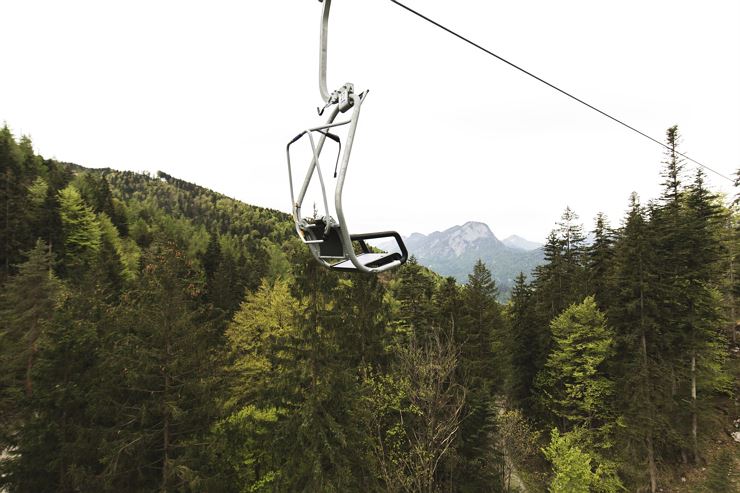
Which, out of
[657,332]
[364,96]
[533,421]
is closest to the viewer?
[364,96]

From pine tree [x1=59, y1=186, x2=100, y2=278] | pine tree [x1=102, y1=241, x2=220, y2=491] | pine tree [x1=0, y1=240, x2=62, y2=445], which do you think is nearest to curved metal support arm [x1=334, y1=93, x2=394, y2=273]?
pine tree [x1=102, y1=241, x2=220, y2=491]

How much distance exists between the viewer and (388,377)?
49.5ft

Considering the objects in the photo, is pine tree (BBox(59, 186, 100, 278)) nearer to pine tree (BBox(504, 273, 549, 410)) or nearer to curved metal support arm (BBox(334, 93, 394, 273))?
pine tree (BBox(504, 273, 549, 410))

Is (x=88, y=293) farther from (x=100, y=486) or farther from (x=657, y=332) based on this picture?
(x=657, y=332)

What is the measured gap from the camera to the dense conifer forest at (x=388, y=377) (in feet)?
36.8

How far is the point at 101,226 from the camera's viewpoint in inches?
→ 1838

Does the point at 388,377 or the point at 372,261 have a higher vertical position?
the point at 372,261

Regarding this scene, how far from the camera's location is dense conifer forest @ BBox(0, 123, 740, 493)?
36.8 ft

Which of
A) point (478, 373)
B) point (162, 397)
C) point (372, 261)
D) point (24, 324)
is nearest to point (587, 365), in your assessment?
point (478, 373)

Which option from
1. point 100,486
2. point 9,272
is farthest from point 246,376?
point 9,272

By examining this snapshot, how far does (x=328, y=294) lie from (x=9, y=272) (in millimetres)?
42203

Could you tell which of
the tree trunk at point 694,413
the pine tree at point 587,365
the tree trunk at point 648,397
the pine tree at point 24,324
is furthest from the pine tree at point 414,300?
the pine tree at point 24,324

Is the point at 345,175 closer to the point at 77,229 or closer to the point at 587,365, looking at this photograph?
the point at 587,365

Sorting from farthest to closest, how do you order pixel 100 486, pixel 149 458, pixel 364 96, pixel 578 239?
pixel 578 239 → pixel 149 458 → pixel 100 486 → pixel 364 96
